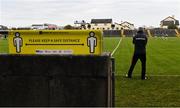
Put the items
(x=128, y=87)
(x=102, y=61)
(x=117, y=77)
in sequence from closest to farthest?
(x=102, y=61) → (x=128, y=87) → (x=117, y=77)

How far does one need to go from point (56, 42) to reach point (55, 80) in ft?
2.05

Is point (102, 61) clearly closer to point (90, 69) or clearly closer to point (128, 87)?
point (90, 69)

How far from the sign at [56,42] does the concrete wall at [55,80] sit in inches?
5.0

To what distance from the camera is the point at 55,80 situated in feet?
28.7

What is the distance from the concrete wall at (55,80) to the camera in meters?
8.61

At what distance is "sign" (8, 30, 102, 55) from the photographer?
8.65m

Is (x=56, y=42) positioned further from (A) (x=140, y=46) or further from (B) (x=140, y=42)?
(A) (x=140, y=46)

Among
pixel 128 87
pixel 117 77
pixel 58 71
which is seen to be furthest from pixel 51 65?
pixel 117 77

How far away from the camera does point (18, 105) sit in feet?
29.3

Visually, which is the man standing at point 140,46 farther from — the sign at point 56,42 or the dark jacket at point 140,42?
the sign at point 56,42

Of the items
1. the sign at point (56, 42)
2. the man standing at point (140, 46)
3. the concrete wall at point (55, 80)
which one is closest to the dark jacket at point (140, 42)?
the man standing at point (140, 46)

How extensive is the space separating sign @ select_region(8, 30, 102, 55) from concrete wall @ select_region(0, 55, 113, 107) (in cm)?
13

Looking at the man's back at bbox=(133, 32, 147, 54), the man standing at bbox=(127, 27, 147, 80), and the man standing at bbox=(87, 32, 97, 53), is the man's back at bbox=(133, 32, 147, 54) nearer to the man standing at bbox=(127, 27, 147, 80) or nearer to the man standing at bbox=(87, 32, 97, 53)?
the man standing at bbox=(127, 27, 147, 80)

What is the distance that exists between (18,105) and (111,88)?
159 cm
